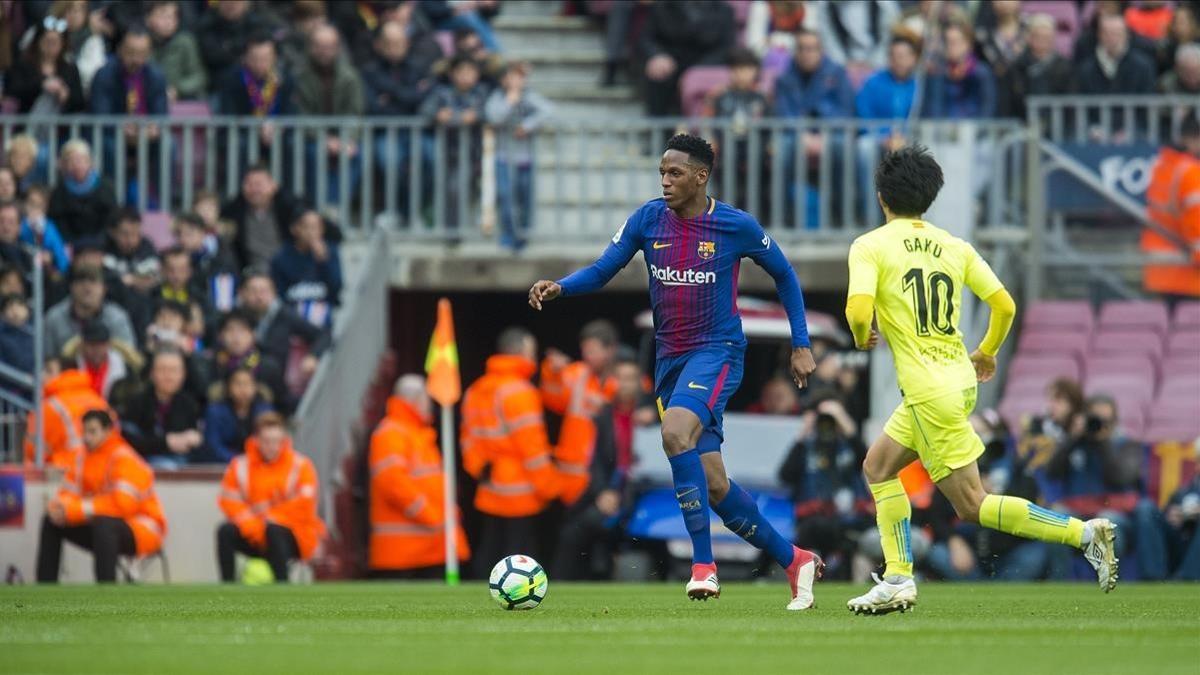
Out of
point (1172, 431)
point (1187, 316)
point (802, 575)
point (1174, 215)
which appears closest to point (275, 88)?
point (1174, 215)

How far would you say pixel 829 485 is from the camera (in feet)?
64.4

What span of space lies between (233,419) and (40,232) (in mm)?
2698

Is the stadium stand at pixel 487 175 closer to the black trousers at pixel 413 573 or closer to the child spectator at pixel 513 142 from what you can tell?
the child spectator at pixel 513 142

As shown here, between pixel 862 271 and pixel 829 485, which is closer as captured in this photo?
pixel 862 271

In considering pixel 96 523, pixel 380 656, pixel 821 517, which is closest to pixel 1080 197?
pixel 821 517

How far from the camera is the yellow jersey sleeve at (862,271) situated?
11242mm

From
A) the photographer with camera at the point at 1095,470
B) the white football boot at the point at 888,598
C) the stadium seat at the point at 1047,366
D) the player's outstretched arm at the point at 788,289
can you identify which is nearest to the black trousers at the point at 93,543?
the photographer with camera at the point at 1095,470

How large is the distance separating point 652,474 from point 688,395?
28.6 feet

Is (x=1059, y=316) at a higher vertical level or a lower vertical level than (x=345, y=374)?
higher

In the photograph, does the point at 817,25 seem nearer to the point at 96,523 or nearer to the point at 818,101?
the point at 818,101

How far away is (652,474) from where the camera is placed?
20625 mm

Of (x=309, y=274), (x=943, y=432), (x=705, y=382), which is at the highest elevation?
(x=705, y=382)

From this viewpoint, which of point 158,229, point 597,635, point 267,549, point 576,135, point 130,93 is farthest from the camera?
point 576,135

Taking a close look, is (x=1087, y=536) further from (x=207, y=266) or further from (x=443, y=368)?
(x=207, y=266)
